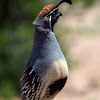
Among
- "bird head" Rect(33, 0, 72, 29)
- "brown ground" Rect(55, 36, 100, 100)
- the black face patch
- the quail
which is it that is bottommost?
"brown ground" Rect(55, 36, 100, 100)

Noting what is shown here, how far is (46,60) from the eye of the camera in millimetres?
1374

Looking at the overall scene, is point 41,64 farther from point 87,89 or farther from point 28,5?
point 87,89

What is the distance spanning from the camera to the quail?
53.6 inches

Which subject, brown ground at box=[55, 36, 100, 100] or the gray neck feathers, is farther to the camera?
brown ground at box=[55, 36, 100, 100]

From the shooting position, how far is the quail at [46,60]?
4.47 feet

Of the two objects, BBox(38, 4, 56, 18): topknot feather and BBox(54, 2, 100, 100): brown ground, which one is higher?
BBox(38, 4, 56, 18): topknot feather

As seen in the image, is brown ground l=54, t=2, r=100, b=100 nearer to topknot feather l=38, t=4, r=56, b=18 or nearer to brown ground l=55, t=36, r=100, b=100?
brown ground l=55, t=36, r=100, b=100

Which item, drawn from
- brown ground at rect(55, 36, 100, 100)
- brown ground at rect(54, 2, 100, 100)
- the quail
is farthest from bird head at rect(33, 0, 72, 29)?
brown ground at rect(55, 36, 100, 100)

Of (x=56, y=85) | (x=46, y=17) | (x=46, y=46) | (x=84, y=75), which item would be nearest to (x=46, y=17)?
(x=46, y=17)

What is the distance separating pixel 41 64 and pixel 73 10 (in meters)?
3.12

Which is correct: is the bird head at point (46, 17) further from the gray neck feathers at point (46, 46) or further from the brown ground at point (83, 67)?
Answer: the brown ground at point (83, 67)

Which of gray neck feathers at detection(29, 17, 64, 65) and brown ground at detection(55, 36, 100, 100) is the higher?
gray neck feathers at detection(29, 17, 64, 65)

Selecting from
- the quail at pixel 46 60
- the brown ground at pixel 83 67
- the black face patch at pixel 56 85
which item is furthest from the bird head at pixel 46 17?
the brown ground at pixel 83 67

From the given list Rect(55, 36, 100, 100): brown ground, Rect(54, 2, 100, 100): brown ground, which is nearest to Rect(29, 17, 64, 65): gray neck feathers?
Rect(54, 2, 100, 100): brown ground
